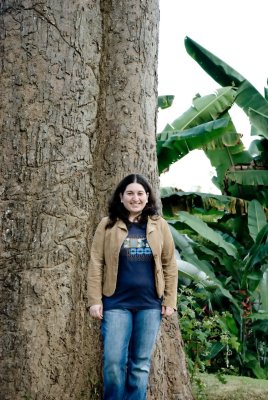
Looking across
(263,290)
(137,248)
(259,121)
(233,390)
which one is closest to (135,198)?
(137,248)

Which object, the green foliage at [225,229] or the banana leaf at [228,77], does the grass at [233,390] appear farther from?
the banana leaf at [228,77]

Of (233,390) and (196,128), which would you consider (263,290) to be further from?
(233,390)

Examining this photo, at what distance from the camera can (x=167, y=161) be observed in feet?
27.9

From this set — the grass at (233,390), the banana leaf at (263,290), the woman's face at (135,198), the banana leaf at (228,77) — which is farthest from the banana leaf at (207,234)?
the woman's face at (135,198)

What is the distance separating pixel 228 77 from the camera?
9375mm

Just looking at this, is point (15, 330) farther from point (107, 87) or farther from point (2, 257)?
point (107, 87)

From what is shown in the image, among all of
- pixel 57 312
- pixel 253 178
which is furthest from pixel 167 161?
pixel 57 312

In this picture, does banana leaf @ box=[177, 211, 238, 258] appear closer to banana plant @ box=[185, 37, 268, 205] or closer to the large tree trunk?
banana plant @ box=[185, 37, 268, 205]

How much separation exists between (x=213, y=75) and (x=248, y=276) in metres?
3.61

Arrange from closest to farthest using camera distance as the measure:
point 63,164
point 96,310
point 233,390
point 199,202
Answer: point 96,310 < point 63,164 < point 233,390 < point 199,202

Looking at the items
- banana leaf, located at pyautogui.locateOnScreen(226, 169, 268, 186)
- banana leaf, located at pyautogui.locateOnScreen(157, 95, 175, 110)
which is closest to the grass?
banana leaf, located at pyautogui.locateOnScreen(226, 169, 268, 186)

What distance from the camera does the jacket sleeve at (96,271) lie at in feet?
11.3

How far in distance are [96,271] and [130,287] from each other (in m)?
0.21

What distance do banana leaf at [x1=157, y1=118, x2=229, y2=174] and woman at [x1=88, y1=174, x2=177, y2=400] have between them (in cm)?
440
